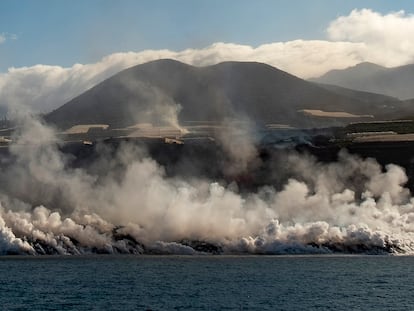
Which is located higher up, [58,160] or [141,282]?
[58,160]

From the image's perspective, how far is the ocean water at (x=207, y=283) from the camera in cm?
10469

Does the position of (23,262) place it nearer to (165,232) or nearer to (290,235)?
(165,232)

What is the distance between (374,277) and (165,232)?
51354 mm

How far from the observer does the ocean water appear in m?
105

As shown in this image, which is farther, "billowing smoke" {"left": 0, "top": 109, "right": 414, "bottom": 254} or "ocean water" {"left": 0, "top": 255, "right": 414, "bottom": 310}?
"billowing smoke" {"left": 0, "top": 109, "right": 414, "bottom": 254}

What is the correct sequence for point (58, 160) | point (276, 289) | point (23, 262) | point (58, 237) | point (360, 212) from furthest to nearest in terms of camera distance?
point (58, 160), point (360, 212), point (58, 237), point (23, 262), point (276, 289)

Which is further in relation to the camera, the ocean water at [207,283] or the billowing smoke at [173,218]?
the billowing smoke at [173,218]

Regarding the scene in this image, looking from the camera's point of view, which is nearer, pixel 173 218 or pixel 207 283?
pixel 207 283

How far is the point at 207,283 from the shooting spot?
407 feet

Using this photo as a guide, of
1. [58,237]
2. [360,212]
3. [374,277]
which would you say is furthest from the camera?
[360,212]

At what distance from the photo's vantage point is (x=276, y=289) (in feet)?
390

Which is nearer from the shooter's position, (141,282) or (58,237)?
(141,282)

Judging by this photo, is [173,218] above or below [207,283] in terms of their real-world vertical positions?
above

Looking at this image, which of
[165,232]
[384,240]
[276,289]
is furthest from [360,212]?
[276,289]
